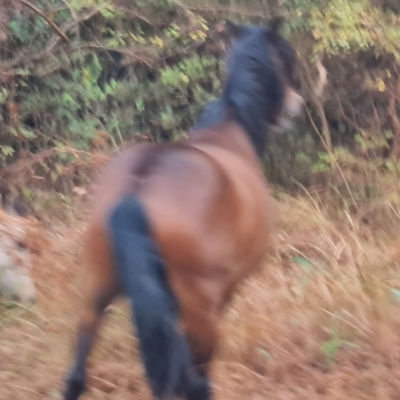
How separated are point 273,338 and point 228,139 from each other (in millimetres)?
1163

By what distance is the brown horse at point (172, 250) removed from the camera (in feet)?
8.75

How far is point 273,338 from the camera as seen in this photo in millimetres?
4109

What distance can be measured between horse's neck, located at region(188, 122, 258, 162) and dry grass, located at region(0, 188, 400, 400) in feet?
3.37

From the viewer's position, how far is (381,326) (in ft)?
13.0

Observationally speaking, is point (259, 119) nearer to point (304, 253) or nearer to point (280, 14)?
point (304, 253)

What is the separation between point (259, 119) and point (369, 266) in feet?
4.96

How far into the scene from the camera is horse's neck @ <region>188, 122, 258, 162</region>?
370cm

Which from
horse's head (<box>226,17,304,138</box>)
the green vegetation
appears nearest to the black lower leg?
horse's head (<box>226,17,304,138</box>)

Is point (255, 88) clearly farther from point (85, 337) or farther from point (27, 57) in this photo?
point (27, 57)

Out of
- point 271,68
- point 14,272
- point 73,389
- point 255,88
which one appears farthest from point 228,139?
point 14,272

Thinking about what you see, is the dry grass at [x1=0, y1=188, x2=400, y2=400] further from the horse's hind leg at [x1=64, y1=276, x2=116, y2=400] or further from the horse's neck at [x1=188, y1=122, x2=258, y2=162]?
the horse's neck at [x1=188, y1=122, x2=258, y2=162]

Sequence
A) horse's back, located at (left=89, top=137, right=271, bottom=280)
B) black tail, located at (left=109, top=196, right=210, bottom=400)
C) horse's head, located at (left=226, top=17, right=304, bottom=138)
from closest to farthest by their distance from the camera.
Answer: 1. black tail, located at (left=109, top=196, right=210, bottom=400)
2. horse's back, located at (left=89, top=137, right=271, bottom=280)
3. horse's head, located at (left=226, top=17, right=304, bottom=138)

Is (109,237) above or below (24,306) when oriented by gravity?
above

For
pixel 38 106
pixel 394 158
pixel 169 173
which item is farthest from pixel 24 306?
pixel 394 158
